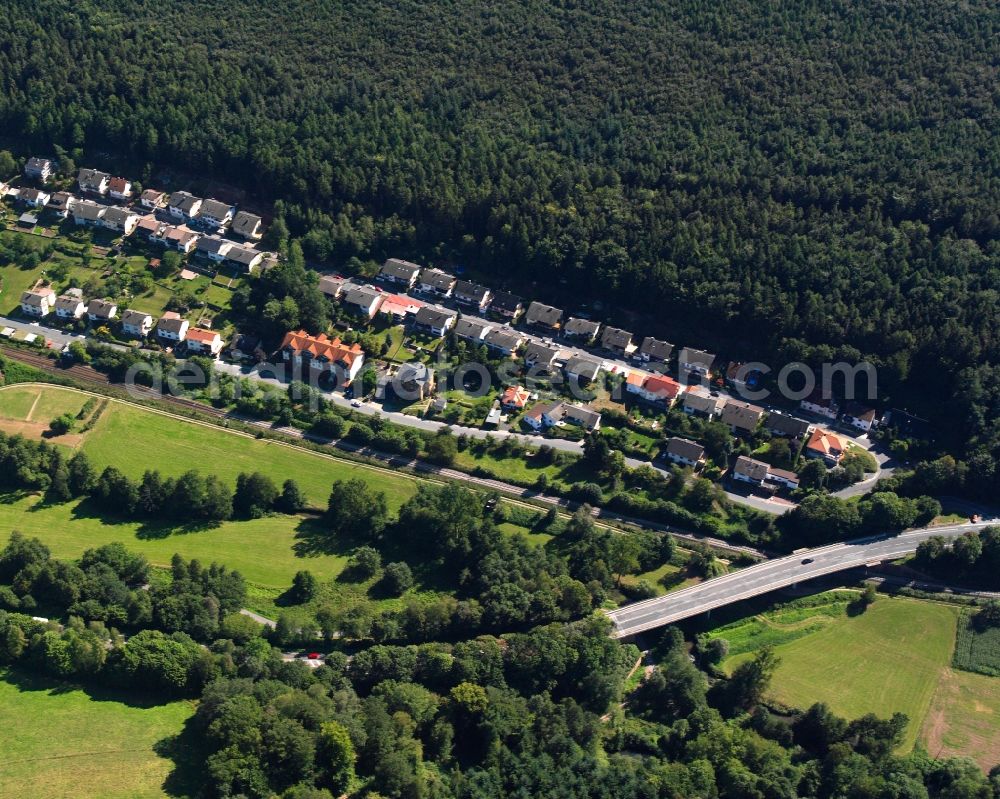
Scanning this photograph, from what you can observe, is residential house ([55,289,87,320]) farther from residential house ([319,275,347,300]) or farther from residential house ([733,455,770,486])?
residential house ([733,455,770,486])

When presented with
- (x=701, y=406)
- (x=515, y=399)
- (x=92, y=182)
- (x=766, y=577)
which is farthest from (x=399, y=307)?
(x=766, y=577)

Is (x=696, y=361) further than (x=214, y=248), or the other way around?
(x=214, y=248)

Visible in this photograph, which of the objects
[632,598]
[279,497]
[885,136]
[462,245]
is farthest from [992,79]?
[279,497]

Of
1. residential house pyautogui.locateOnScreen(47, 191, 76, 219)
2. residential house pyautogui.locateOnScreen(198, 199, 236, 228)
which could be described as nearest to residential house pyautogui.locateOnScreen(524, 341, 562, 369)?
residential house pyautogui.locateOnScreen(198, 199, 236, 228)

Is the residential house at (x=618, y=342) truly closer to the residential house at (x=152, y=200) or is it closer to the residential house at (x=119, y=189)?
the residential house at (x=152, y=200)

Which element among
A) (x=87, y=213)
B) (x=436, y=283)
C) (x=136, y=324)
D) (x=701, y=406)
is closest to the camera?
(x=701, y=406)

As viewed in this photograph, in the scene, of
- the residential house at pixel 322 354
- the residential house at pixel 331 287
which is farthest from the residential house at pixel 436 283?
the residential house at pixel 322 354

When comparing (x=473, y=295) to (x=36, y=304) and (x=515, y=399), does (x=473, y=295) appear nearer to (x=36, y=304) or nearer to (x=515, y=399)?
(x=515, y=399)
